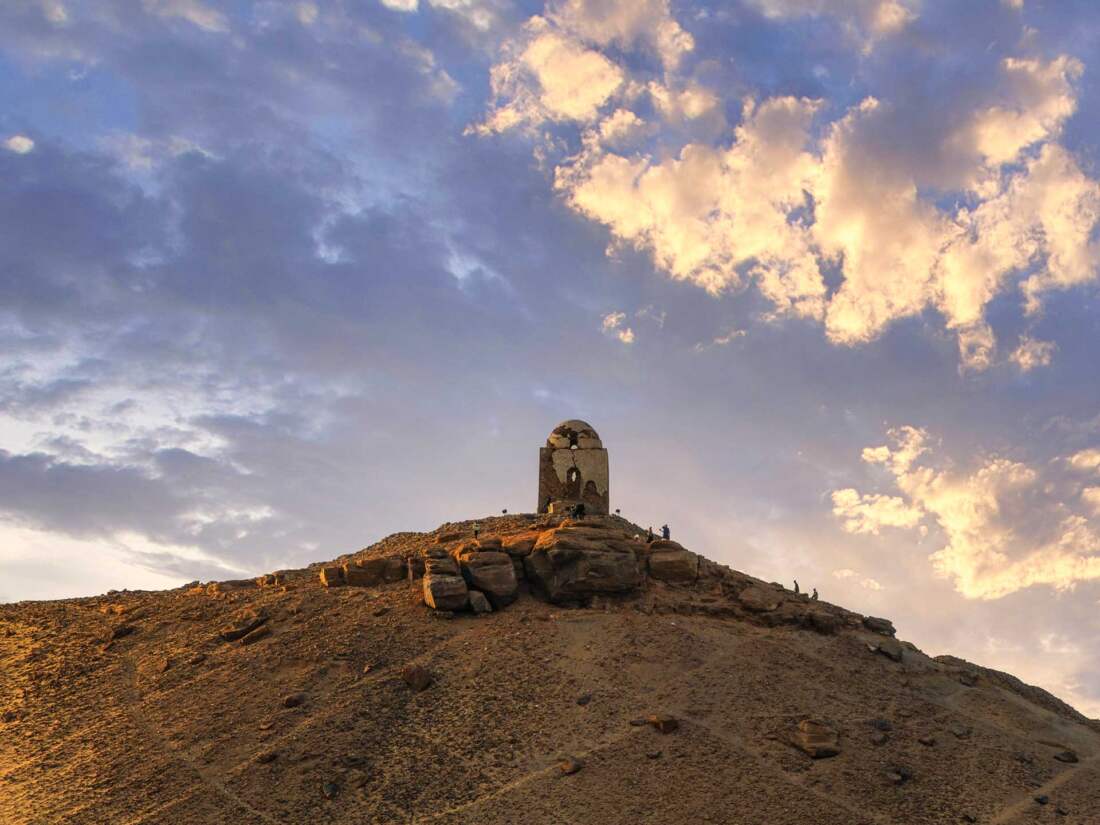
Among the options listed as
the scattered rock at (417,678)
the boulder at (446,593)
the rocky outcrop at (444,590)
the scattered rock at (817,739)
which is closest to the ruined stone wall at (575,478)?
the rocky outcrop at (444,590)

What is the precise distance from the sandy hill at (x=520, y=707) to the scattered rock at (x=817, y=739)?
46 mm

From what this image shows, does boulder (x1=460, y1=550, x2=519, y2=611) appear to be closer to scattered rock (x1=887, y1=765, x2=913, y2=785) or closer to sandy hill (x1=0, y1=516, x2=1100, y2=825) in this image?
sandy hill (x1=0, y1=516, x2=1100, y2=825)

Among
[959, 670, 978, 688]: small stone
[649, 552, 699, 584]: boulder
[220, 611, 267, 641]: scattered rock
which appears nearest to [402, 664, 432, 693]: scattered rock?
[220, 611, 267, 641]: scattered rock

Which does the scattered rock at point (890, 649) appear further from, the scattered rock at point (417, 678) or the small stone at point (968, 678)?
the scattered rock at point (417, 678)

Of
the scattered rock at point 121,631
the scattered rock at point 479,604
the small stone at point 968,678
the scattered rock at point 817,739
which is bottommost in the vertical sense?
the scattered rock at point 817,739

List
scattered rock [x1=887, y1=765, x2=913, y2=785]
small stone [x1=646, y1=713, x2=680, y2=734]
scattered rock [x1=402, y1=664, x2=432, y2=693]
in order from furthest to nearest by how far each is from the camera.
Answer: scattered rock [x1=402, y1=664, x2=432, y2=693]
small stone [x1=646, y1=713, x2=680, y2=734]
scattered rock [x1=887, y1=765, x2=913, y2=785]

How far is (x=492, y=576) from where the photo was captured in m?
24.1

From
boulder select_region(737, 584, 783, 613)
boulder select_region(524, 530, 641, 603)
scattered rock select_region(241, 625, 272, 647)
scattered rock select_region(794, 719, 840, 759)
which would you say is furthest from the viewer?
boulder select_region(737, 584, 783, 613)

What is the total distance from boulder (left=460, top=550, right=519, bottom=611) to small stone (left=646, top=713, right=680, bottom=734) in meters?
5.65

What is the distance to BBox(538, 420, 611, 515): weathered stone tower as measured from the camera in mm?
31328

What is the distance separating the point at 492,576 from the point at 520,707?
15.3 ft

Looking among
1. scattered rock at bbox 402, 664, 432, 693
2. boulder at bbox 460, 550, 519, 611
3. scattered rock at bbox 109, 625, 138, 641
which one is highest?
boulder at bbox 460, 550, 519, 611

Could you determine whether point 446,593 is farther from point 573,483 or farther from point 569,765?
point 573,483

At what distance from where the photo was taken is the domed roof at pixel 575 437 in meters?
31.9
